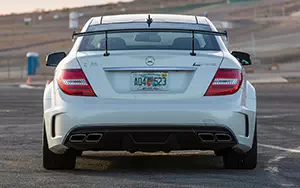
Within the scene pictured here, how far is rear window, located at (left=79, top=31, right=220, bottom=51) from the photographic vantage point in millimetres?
9469

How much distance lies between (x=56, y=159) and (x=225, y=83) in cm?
182

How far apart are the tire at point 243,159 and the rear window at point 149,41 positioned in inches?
40.0

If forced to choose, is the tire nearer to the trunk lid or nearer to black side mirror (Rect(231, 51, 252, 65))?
the trunk lid

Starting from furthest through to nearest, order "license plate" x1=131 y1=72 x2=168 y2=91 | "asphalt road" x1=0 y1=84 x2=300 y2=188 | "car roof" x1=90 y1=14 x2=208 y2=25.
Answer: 1. "car roof" x1=90 y1=14 x2=208 y2=25
2. "license plate" x1=131 y1=72 x2=168 y2=91
3. "asphalt road" x1=0 y1=84 x2=300 y2=188

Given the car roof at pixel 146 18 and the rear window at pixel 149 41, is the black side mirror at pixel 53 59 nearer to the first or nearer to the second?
the car roof at pixel 146 18

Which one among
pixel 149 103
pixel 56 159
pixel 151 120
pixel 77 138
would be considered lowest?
pixel 56 159

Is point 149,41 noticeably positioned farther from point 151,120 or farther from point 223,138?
point 223,138

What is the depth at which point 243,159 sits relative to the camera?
947cm

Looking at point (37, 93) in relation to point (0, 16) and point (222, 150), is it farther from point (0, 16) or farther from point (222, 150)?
point (0, 16)

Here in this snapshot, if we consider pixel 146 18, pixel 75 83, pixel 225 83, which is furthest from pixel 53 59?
pixel 225 83

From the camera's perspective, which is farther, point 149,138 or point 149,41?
point 149,41

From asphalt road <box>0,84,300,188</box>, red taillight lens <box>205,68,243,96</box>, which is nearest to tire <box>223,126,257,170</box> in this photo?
asphalt road <box>0,84,300,188</box>

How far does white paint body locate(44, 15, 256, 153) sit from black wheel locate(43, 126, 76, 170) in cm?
25

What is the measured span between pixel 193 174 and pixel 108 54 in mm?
1377
